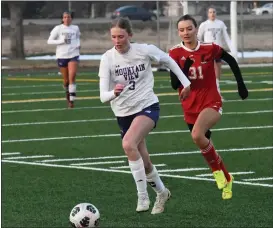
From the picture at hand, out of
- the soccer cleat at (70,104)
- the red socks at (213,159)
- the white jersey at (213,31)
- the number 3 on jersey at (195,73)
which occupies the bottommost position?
the soccer cleat at (70,104)

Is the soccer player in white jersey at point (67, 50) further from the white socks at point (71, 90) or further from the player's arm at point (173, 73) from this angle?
the player's arm at point (173, 73)

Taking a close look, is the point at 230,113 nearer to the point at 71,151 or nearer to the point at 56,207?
the point at 71,151

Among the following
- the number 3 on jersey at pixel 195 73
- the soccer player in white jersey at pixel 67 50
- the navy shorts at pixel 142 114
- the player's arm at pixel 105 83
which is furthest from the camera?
the soccer player in white jersey at pixel 67 50

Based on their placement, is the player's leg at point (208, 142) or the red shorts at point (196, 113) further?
the red shorts at point (196, 113)

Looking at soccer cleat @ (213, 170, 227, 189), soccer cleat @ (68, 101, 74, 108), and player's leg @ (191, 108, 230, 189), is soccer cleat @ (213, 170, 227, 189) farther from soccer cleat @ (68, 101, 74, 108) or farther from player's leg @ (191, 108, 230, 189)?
soccer cleat @ (68, 101, 74, 108)

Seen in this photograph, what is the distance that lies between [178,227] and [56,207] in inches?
71.4

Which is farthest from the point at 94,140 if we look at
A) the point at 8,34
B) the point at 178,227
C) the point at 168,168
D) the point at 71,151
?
the point at 8,34

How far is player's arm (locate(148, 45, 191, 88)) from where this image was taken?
421 inches

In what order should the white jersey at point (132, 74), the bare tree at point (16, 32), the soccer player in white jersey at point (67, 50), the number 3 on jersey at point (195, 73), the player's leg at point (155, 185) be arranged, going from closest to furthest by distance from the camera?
the white jersey at point (132, 74) → the player's leg at point (155, 185) → the number 3 on jersey at point (195, 73) → the soccer player in white jersey at point (67, 50) → the bare tree at point (16, 32)

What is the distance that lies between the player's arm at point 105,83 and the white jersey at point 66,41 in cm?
1196

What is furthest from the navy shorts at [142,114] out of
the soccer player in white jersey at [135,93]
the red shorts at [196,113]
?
the red shorts at [196,113]

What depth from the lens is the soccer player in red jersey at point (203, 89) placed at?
11.5 metres

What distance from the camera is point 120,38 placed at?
34.1ft

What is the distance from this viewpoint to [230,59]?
A: 11750 mm
